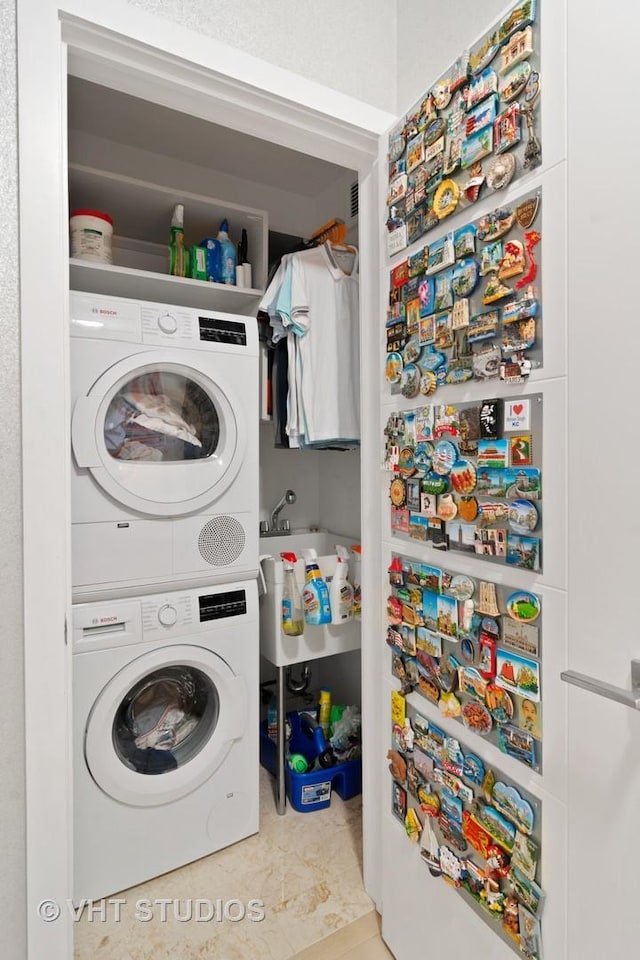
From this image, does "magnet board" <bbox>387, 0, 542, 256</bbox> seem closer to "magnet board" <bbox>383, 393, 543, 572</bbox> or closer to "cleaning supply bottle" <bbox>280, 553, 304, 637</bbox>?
"magnet board" <bbox>383, 393, 543, 572</bbox>

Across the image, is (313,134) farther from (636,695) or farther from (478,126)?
(636,695)

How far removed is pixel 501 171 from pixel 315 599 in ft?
4.43

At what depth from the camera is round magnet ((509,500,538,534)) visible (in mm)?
916

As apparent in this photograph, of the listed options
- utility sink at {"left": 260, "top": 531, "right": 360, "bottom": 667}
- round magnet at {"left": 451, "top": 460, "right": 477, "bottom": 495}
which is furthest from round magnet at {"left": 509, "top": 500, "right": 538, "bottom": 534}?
utility sink at {"left": 260, "top": 531, "right": 360, "bottom": 667}

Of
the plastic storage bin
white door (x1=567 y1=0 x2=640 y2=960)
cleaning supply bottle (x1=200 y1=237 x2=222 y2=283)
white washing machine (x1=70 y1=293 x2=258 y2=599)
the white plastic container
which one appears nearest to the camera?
white door (x1=567 y1=0 x2=640 y2=960)

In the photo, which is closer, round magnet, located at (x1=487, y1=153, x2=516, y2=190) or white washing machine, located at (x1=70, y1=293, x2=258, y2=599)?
round magnet, located at (x1=487, y1=153, x2=516, y2=190)

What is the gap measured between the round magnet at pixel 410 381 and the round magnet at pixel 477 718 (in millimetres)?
693

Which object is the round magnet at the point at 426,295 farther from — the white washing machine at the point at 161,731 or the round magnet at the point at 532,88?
the white washing machine at the point at 161,731

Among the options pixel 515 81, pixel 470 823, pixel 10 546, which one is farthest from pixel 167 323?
pixel 470 823

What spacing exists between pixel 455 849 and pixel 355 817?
3.16ft

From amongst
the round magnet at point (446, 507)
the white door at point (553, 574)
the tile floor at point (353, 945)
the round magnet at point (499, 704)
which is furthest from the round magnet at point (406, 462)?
the tile floor at point (353, 945)

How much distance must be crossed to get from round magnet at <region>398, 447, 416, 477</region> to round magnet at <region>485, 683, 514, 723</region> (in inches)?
19.5

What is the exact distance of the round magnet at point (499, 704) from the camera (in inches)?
38.3

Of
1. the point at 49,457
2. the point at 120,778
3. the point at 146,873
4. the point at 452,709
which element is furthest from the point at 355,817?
the point at 49,457
